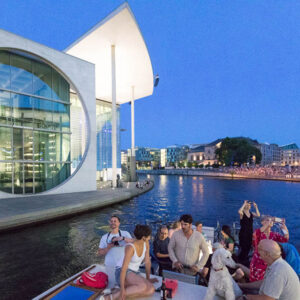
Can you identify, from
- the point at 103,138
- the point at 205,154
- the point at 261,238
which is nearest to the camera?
the point at 261,238

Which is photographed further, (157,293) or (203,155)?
(203,155)

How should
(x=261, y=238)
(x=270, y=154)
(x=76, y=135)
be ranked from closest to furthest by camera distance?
1. (x=261, y=238)
2. (x=76, y=135)
3. (x=270, y=154)

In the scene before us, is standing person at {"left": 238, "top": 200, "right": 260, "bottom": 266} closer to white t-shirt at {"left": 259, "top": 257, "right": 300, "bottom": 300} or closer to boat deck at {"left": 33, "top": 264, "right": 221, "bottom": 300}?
boat deck at {"left": 33, "top": 264, "right": 221, "bottom": 300}

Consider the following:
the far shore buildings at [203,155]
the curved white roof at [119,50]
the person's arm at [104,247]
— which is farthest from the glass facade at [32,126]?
the far shore buildings at [203,155]

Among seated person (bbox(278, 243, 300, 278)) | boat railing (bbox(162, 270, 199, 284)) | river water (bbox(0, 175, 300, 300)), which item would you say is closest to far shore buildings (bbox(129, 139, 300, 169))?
river water (bbox(0, 175, 300, 300))

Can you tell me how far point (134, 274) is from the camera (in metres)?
3.01

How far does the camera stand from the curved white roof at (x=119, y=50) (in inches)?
741

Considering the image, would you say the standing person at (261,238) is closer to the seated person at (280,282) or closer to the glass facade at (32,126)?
the seated person at (280,282)

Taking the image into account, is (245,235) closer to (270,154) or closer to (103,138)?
(103,138)

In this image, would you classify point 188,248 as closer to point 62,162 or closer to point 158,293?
point 158,293

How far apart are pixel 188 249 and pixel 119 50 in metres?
22.5

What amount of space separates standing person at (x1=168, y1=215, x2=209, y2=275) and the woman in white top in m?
0.71

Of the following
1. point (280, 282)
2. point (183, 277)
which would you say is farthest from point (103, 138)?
point (280, 282)

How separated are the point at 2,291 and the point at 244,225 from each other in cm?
546
